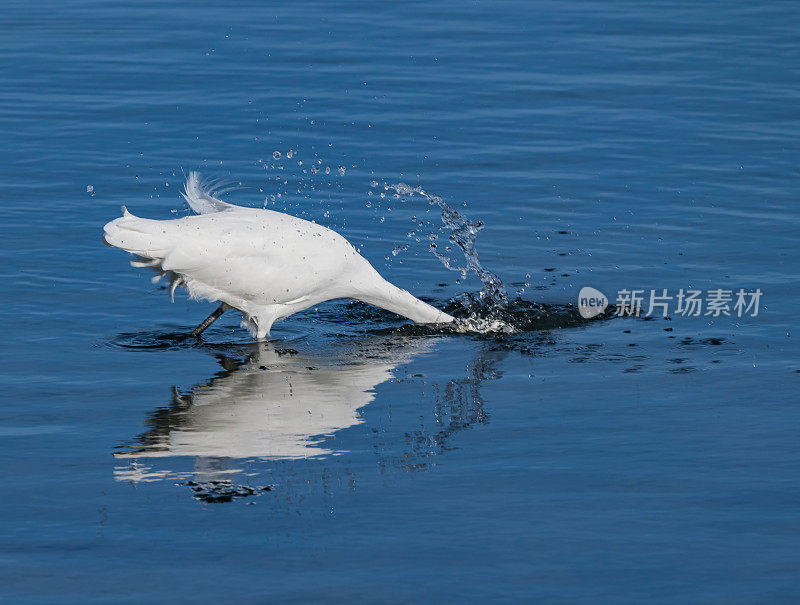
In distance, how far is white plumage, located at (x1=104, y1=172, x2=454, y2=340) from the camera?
1288 cm

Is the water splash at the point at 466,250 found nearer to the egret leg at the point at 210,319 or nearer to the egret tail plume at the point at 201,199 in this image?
the egret tail plume at the point at 201,199

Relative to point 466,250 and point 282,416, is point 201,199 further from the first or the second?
point 282,416

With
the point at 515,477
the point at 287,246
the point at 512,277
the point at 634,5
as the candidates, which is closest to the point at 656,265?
the point at 512,277

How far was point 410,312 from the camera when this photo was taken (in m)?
14.0

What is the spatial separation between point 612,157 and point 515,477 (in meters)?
10.4

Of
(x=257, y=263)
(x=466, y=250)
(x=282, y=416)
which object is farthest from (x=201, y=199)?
(x=282, y=416)

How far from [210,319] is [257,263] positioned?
927mm

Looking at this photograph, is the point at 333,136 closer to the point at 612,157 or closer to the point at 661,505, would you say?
the point at 612,157

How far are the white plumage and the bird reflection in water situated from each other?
0.47 m

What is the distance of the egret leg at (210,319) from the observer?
1366cm

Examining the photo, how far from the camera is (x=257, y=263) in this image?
13227 millimetres

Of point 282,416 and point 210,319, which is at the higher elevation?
point 210,319

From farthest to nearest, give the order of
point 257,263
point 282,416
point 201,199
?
1. point 201,199
2. point 257,263
3. point 282,416

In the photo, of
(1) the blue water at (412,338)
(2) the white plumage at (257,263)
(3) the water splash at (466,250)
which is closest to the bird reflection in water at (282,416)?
(1) the blue water at (412,338)
